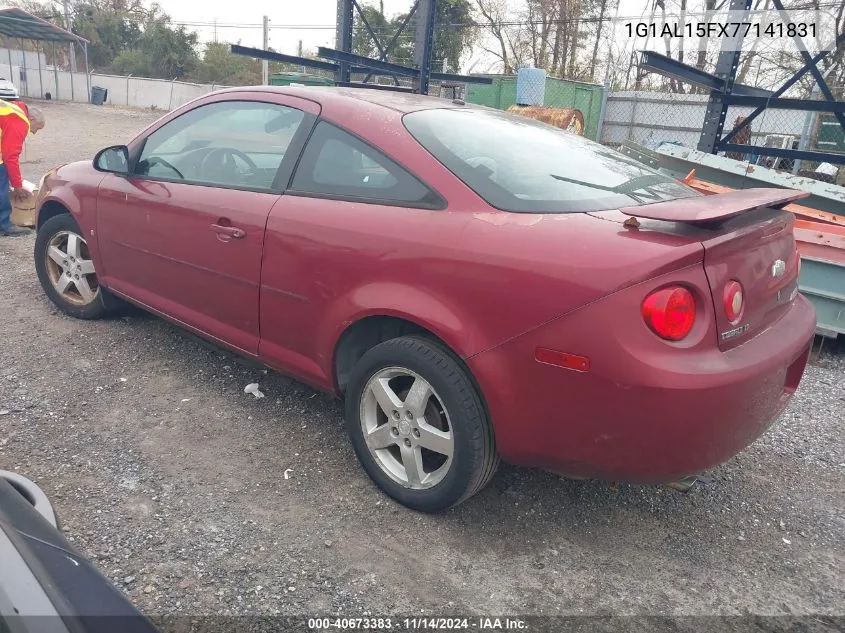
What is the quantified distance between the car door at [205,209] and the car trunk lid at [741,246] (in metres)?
1.65

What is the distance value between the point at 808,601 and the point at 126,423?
2.94 meters

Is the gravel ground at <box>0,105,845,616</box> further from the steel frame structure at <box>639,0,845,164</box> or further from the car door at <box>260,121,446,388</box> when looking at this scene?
the steel frame structure at <box>639,0,845,164</box>

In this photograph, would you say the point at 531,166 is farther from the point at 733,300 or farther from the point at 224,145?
the point at 224,145

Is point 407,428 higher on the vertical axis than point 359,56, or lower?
lower

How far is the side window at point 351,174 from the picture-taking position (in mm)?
2555

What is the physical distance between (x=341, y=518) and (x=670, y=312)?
1453 millimetres

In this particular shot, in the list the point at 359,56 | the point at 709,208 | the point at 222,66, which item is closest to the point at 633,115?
the point at 359,56

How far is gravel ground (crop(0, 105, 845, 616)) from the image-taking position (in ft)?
7.27

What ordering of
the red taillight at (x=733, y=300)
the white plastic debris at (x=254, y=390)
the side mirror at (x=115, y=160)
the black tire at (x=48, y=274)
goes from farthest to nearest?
the black tire at (x=48, y=274)
the side mirror at (x=115, y=160)
the white plastic debris at (x=254, y=390)
the red taillight at (x=733, y=300)

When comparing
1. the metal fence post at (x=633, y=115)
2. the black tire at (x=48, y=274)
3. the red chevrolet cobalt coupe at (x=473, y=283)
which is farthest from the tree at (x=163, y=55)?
the red chevrolet cobalt coupe at (x=473, y=283)

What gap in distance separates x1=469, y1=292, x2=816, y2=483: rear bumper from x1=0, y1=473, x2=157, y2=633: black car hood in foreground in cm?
133

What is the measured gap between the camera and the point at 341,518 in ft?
8.41

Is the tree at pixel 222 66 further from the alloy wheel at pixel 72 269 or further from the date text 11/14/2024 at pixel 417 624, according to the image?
the date text 11/14/2024 at pixel 417 624

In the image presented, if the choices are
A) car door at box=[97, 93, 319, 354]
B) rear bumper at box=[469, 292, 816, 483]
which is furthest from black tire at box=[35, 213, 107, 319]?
rear bumper at box=[469, 292, 816, 483]
